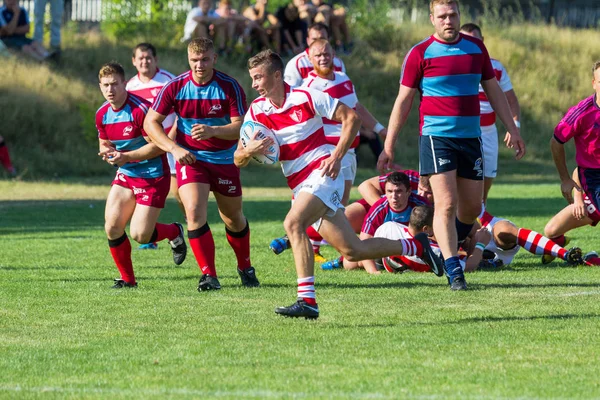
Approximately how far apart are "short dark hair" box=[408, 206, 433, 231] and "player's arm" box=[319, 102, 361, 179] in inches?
91.6

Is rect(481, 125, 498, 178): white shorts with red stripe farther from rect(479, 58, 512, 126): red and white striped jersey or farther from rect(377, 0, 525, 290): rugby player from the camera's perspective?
rect(377, 0, 525, 290): rugby player

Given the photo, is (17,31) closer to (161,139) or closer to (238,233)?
(238,233)

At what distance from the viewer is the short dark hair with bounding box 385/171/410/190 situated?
10.2 metres

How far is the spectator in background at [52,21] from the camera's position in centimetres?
2583

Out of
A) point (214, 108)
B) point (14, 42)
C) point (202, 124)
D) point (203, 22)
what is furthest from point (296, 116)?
point (14, 42)

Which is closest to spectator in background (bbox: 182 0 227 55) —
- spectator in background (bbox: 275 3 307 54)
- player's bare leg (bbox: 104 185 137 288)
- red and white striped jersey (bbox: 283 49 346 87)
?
spectator in background (bbox: 275 3 307 54)

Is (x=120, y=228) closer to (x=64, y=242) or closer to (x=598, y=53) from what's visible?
(x=64, y=242)

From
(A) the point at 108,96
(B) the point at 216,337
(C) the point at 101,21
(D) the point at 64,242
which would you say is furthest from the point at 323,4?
(B) the point at 216,337

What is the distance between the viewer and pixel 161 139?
873 centimetres

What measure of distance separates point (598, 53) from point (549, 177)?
339 inches

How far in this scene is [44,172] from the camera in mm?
23984

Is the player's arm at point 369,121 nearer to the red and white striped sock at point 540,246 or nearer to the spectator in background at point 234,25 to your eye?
the red and white striped sock at point 540,246

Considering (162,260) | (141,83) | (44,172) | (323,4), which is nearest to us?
(162,260)

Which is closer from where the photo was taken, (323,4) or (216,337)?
(216,337)
